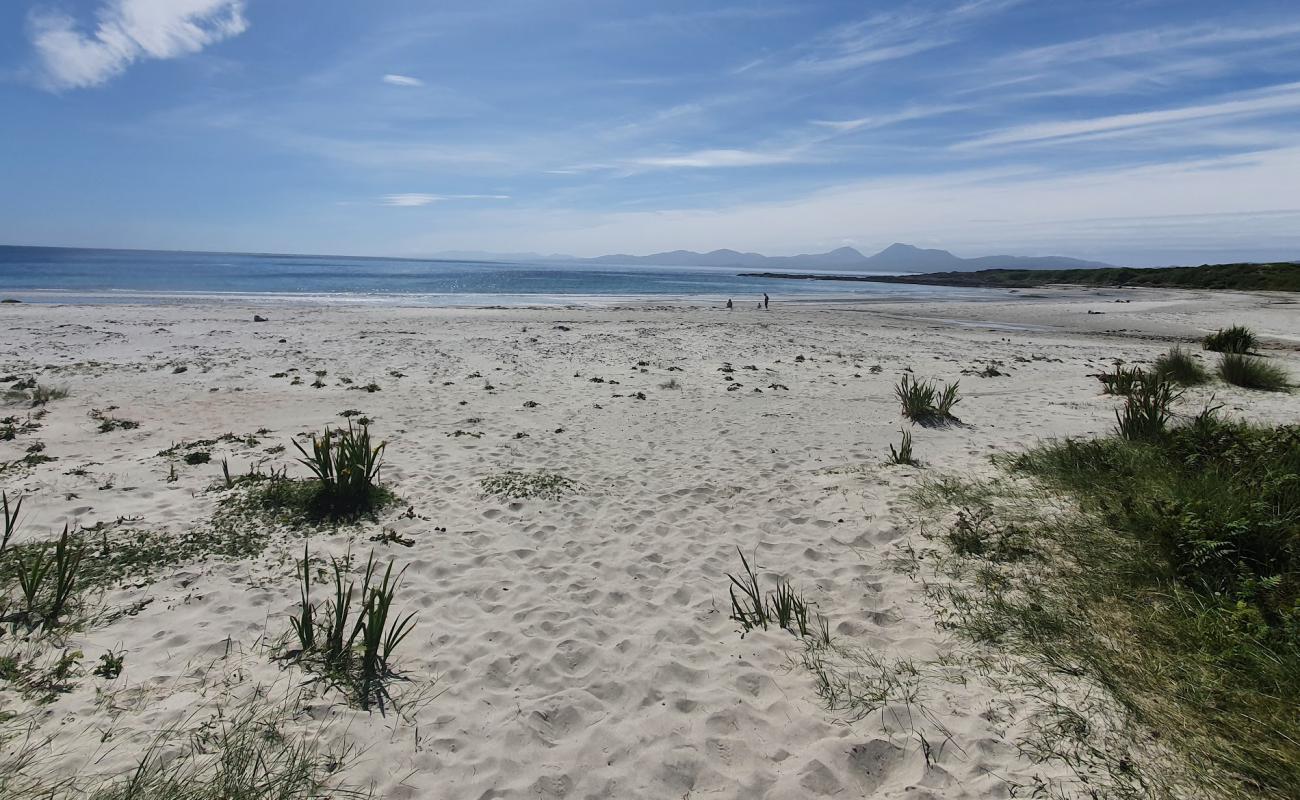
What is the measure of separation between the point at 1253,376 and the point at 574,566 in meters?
14.4

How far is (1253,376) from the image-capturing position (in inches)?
464

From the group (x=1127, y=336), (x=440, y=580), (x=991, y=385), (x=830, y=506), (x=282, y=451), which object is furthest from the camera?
(x=1127, y=336)

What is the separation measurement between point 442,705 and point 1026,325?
31629 millimetres

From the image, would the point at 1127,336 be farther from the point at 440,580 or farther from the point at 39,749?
the point at 39,749

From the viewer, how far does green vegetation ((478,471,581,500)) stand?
263 inches

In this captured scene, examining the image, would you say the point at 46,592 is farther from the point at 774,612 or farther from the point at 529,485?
the point at 774,612

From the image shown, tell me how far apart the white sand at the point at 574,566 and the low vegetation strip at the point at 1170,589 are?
24.4 inches

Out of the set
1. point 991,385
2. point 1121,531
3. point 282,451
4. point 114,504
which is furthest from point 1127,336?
point 114,504

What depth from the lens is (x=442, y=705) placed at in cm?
349

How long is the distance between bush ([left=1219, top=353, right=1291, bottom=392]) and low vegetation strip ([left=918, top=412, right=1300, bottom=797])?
7368 millimetres

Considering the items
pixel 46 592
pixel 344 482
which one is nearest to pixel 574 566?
pixel 344 482

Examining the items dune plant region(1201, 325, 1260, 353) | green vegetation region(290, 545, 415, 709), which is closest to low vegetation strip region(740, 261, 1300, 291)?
dune plant region(1201, 325, 1260, 353)

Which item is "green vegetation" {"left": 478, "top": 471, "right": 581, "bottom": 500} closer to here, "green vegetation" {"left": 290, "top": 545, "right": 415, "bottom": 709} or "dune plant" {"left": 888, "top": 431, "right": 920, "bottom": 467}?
"green vegetation" {"left": 290, "top": 545, "right": 415, "bottom": 709}

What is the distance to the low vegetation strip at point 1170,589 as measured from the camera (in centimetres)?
289
